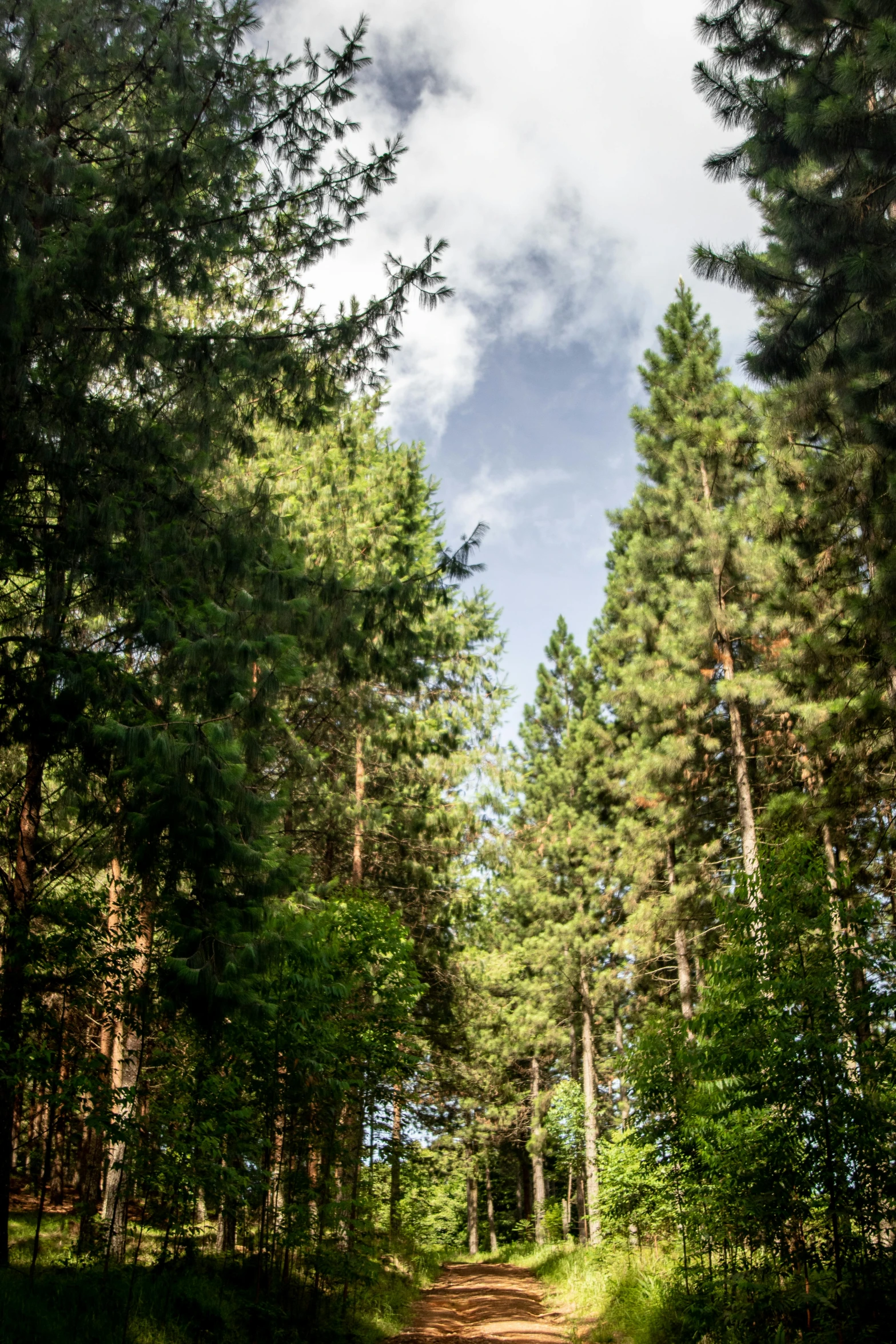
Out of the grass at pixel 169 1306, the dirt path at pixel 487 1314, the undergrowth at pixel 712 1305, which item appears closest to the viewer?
the undergrowth at pixel 712 1305

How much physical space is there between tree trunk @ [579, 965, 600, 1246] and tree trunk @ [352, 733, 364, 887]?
24.9 feet

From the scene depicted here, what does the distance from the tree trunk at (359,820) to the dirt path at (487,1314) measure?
19.7ft

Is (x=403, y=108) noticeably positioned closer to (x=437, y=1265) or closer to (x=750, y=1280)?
(x=750, y=1280)

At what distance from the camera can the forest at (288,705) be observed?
228 inches

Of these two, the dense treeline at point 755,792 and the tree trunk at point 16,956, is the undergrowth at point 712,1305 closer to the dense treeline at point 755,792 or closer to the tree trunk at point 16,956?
the dense treeline at point 755,792

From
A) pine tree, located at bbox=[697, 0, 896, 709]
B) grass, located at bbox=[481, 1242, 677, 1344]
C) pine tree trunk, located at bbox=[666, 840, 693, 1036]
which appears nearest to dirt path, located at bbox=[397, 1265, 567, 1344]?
grass, located at bbox=[481, 1242, 677, 1344]

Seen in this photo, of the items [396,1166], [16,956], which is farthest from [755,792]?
[16,956]

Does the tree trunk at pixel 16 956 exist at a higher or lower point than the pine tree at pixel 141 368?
lower

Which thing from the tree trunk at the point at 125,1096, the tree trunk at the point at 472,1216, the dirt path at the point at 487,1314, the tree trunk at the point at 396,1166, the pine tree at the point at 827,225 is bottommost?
the tree trunk at the point at 472,1216

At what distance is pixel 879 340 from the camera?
7914 mm

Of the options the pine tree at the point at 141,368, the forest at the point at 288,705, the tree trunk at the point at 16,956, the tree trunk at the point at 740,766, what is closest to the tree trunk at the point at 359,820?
the forest at the point at 288,705

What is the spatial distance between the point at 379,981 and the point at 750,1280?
5.43 metres

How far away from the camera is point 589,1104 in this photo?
19.3 meters

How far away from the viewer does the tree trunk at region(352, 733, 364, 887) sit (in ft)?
46.8
